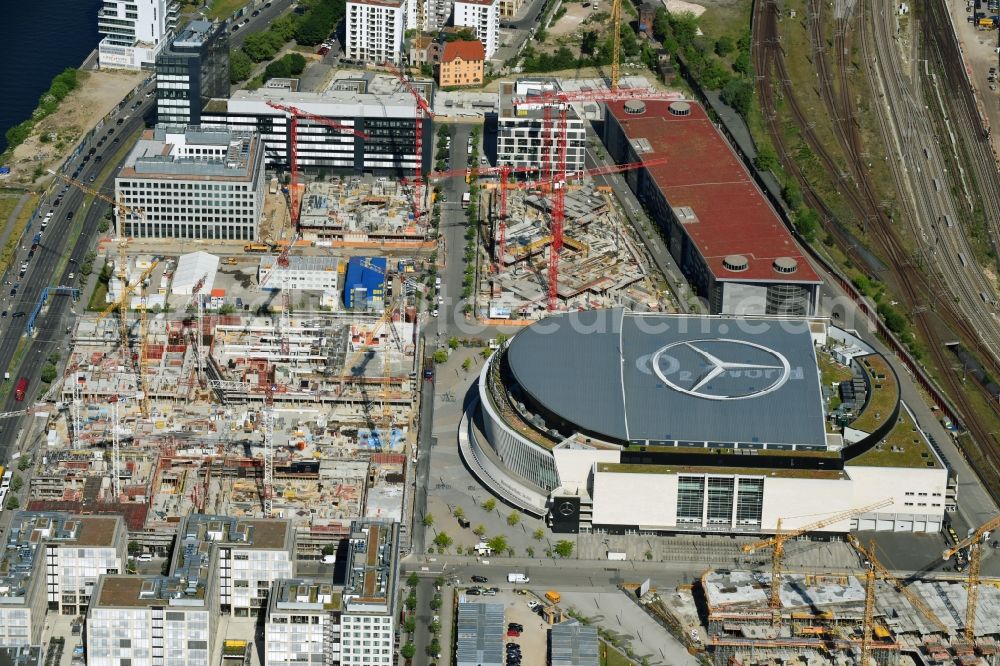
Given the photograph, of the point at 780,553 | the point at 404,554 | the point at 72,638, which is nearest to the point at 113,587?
the point at 72,638

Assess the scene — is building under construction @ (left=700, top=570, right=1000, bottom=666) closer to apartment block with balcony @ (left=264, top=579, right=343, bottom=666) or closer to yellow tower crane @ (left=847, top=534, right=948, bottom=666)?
yellow tower crane @ (left=847, top=534, right=948, bottom=666)

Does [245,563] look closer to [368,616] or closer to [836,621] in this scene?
[368,616]

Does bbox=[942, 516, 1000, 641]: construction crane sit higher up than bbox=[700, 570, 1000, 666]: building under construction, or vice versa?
bbox=[942, 516, 1000, 641]: construction crane

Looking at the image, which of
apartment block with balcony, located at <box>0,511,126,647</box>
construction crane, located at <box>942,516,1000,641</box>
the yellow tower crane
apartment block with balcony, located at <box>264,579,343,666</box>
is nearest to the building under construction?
the yellow tower crane

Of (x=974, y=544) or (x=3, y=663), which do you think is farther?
(x=974, y=544)

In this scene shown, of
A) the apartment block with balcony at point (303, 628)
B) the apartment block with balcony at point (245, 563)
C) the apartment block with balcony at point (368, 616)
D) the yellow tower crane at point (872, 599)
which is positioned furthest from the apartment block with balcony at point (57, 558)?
the yellow tower crane at point (872, 599)

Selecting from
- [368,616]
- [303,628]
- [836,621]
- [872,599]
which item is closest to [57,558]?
[303,628]

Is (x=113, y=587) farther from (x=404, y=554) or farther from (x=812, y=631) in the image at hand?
(x=812, y=631)
